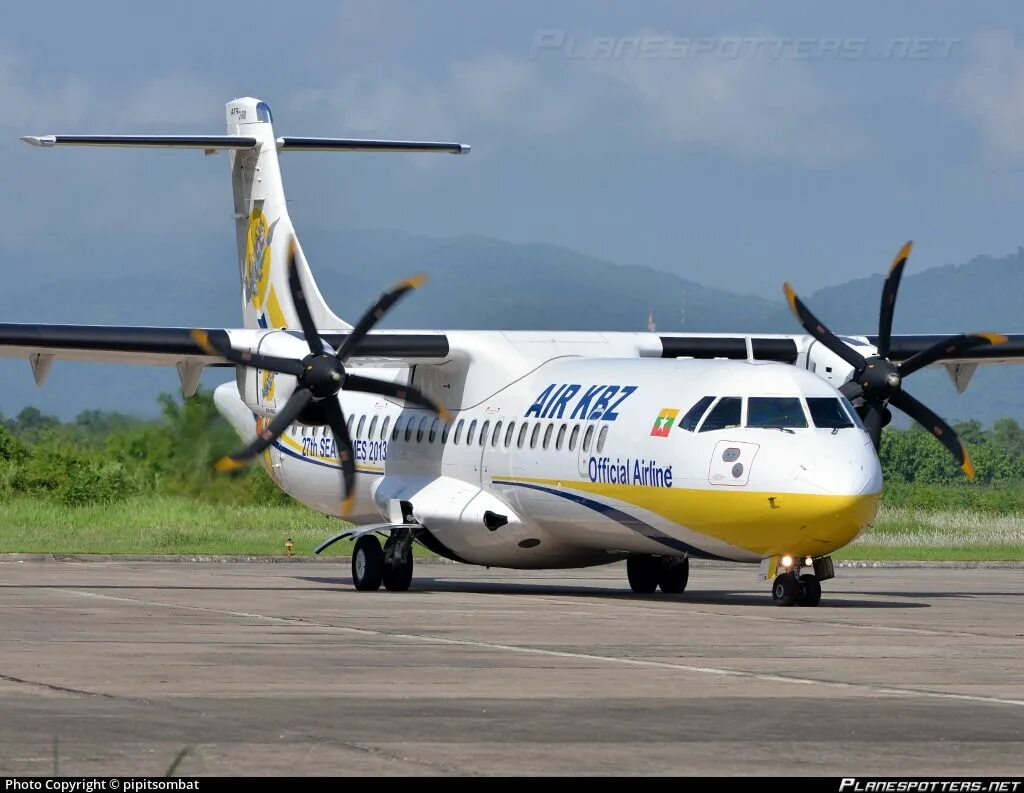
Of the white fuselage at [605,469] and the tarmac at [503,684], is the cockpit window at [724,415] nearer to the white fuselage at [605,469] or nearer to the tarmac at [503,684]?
the white fuselage at [605,469]

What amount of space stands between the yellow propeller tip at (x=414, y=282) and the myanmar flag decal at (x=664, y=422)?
4.47m

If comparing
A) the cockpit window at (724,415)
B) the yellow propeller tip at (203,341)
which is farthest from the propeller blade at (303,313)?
the cockpit window at (724,415)

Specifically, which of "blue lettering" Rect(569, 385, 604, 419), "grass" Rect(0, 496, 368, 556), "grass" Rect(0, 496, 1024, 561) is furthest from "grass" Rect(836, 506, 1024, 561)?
"blue lettering" Rect(569, 385, 604, 419)

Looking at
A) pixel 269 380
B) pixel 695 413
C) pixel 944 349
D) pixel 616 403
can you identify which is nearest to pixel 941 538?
pixel 944 349

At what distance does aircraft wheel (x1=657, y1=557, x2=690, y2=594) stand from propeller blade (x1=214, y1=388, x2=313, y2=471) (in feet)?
16.8

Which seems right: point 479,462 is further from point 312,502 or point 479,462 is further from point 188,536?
point 188,536

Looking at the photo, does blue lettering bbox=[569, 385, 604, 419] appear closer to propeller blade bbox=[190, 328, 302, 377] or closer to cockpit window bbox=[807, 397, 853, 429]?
cockpit window bbox=[807, 397, 853, 429]

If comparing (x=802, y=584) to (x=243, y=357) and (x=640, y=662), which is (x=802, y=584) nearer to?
(x=640, y=662)

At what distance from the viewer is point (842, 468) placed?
20.1 m

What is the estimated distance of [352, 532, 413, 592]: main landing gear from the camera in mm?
24984

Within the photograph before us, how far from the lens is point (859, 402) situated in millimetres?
24688

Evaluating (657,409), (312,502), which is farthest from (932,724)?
(312,502)

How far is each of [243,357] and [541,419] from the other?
12.9 feet
